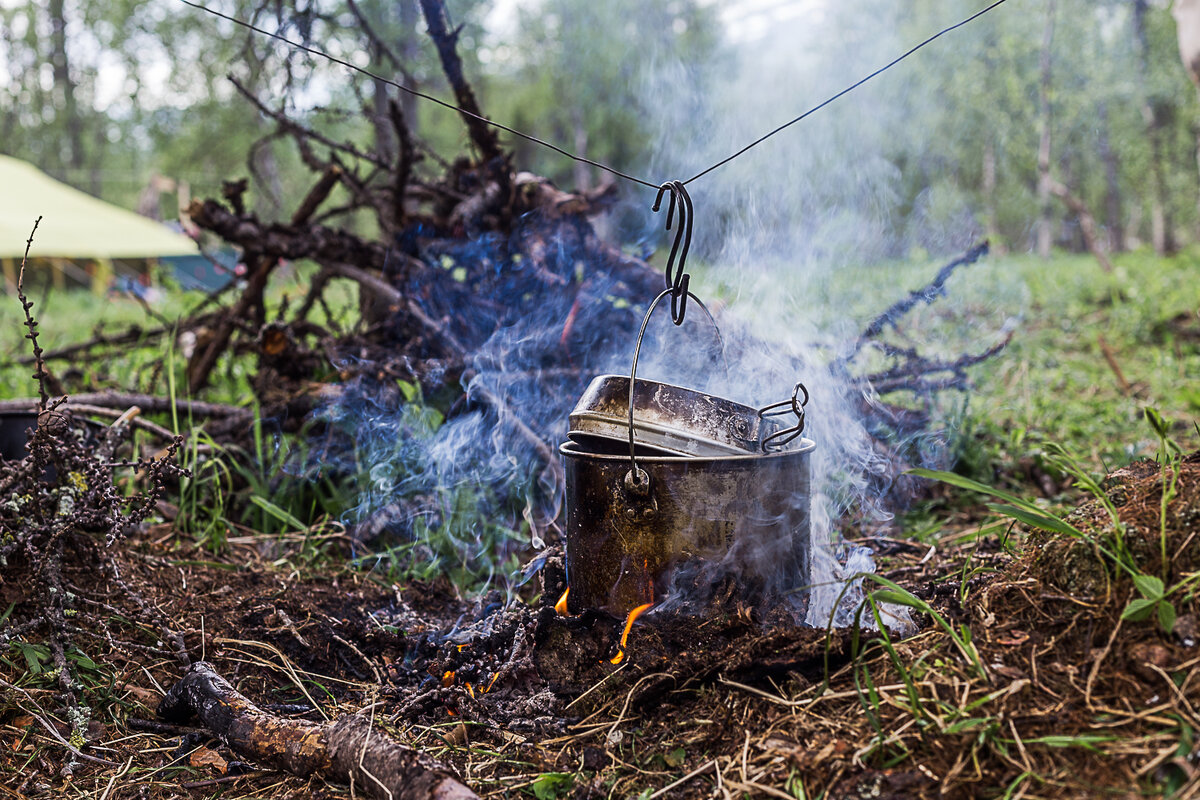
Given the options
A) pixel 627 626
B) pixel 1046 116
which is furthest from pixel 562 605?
pixel 1046 116

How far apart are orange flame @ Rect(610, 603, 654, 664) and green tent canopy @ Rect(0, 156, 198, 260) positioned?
46.2 ft

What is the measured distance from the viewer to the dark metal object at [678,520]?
229 centimetres

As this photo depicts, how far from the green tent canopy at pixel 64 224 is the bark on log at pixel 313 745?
13.2 meters

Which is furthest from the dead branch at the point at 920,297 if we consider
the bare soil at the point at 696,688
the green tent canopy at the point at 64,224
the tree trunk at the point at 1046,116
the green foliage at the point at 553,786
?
the green tent canopy at the point at 64,224

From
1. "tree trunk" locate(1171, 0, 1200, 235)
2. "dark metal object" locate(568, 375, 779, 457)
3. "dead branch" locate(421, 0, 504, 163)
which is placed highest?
"tree trunk" locate(1171, 0, 1200, 235)

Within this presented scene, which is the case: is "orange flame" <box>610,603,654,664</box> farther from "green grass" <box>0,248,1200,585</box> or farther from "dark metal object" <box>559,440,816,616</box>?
"green grass" <box>0,248,1200,585</box>

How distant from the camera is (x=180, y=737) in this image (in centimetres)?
231

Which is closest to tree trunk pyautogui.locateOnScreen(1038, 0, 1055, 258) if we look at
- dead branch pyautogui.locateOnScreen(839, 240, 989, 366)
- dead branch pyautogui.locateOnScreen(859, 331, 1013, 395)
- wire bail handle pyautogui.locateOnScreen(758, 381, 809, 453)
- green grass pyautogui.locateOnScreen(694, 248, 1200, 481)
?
green grass pyautogui.locateOnScreen(694, 248, 1200, 481)

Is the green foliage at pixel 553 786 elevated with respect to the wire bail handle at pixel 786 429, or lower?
lower

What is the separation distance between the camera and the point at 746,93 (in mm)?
17281

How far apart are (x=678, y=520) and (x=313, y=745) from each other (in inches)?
47.0

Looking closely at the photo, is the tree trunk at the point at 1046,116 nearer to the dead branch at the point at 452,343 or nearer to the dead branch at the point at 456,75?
the dead branch at the point at 456,75

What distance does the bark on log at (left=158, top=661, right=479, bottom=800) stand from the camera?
1.85m

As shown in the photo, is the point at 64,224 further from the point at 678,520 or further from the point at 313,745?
the point at 678,520
